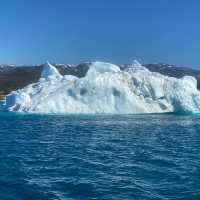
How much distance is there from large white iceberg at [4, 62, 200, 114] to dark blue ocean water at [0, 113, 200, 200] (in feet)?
76.4

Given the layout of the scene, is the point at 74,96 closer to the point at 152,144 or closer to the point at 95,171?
the point at 152,144

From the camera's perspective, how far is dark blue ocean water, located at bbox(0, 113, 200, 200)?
16.2 metres

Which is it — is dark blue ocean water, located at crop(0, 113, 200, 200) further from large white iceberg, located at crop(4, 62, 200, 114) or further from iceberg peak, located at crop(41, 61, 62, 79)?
iceberg peak, located at crop(41, 61, 62, 79)

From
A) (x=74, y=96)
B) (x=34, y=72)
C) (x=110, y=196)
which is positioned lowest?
(x=110, y=196)

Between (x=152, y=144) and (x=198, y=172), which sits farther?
(x=152, y=144)

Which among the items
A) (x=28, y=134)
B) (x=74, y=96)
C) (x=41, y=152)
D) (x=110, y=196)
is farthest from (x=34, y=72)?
(x=110, y=196)

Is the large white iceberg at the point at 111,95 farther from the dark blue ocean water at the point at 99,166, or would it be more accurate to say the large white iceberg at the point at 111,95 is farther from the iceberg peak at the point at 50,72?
the dark blue ocean water at the point at 99,166

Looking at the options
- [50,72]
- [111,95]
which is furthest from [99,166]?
[50,72]

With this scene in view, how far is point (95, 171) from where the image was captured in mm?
19750

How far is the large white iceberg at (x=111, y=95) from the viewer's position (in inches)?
2315

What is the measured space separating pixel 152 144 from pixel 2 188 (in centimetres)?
1450

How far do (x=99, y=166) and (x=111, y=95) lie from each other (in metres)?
38.3

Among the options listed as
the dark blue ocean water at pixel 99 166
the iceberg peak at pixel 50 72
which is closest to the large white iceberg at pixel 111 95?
the iceberg peak at pixel 50 72

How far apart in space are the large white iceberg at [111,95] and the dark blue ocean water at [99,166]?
23.3 metres
